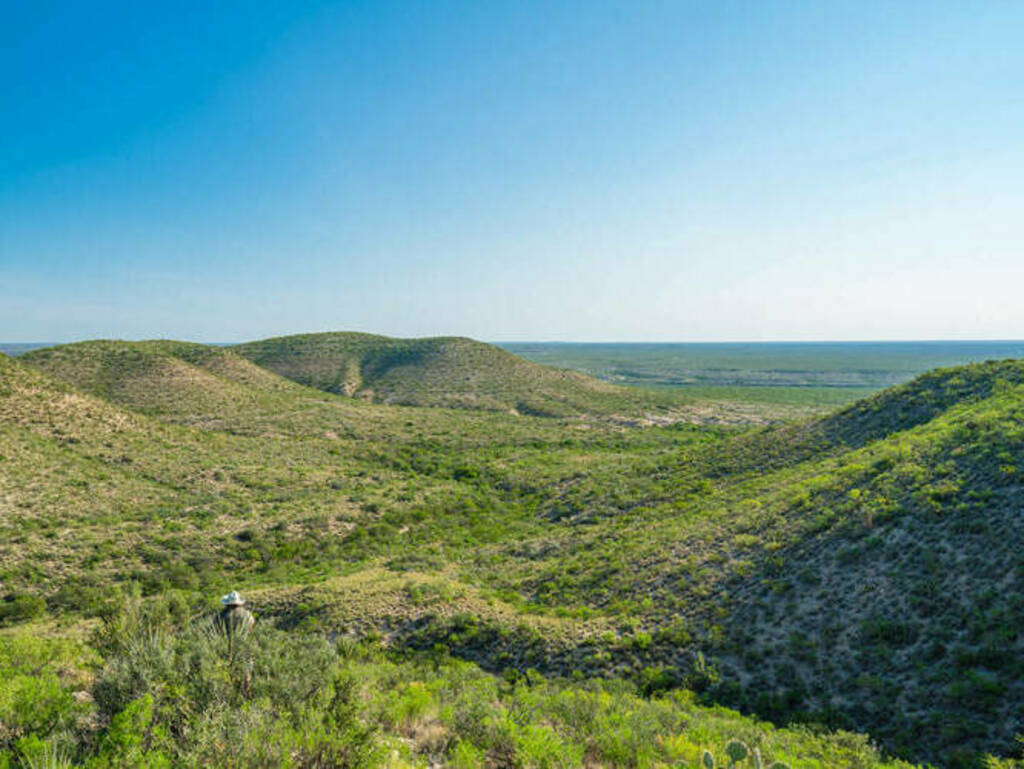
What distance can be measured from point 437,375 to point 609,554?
6458 cm

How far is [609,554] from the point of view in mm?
18672

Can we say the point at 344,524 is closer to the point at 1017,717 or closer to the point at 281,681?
the point at 281,681

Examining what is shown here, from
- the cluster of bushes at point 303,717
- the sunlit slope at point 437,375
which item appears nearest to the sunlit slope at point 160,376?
the sunlit slope at point 437,375

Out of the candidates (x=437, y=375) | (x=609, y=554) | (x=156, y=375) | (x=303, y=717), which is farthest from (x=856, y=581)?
(x=437, y=375)

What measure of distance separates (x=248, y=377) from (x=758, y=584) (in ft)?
218

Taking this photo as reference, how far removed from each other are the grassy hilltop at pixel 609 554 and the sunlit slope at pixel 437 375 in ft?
90.3

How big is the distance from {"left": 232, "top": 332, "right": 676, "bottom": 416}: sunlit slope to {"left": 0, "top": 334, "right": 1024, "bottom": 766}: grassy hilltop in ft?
90.3

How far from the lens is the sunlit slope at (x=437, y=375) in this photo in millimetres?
67875

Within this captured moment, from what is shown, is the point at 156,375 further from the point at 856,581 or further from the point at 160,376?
the point at 856,581

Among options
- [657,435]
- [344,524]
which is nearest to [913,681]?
[344,524]

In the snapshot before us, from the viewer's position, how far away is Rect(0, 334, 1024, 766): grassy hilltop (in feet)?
30.6

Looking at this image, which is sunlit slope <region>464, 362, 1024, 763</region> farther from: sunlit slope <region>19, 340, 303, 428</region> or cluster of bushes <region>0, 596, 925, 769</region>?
sunlit slope <region>19, 340, 303, 428</region>

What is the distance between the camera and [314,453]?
36500 millimetres

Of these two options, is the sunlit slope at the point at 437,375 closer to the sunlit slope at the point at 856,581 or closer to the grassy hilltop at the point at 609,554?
the grassy hilltop at the point at 609,554
